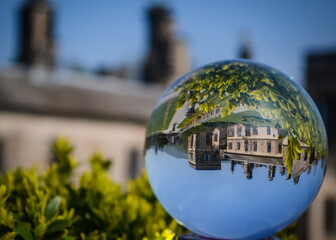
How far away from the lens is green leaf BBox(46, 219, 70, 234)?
6.55ft

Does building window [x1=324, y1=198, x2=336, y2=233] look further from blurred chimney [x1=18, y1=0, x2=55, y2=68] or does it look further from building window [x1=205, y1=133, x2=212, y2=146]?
blurred chimney [x1=18, y1=0, x2=55, y2=68]

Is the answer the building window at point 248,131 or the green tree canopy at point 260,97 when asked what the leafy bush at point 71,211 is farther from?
the green tree canopy at point 260,97

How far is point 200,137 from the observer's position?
1864 mm

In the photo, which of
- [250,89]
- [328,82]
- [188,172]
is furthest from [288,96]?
[328,82]

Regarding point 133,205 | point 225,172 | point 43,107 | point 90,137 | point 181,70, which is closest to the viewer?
point 225,172

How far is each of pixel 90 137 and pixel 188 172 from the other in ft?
58.9

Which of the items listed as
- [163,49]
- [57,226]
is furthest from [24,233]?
[163,49]

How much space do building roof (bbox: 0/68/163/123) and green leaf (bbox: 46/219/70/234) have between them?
16183 mm

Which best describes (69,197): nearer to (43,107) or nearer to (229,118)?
(229,118)

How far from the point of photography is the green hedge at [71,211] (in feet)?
6.57

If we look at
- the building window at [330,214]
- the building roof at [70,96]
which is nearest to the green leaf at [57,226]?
the building window at [330,214]

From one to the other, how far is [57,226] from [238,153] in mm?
1030

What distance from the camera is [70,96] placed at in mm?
20031

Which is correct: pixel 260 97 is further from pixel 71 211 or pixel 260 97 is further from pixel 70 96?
pixel 70 96
